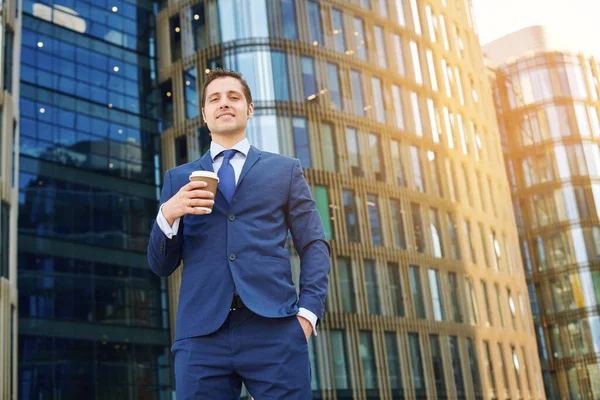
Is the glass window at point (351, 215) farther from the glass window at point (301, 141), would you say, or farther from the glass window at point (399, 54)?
the glass window at point (399, 54)

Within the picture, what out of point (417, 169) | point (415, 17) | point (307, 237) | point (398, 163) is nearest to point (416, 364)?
point (398, 163)

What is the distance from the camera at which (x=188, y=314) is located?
350 cm

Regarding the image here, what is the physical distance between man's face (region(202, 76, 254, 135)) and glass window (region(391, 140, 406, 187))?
3335 cm

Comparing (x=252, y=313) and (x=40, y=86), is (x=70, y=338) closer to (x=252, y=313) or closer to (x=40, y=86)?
(x=40, y=86)

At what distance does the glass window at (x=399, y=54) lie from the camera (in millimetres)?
39566

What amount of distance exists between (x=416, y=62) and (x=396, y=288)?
1277 cm

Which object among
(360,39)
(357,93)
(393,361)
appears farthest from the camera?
(360,39)

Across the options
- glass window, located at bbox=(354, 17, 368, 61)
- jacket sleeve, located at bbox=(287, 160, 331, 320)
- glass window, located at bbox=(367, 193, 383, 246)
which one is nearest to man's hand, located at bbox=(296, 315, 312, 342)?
jacket sleeve, located at bbox=(287, 160, 331, 320)

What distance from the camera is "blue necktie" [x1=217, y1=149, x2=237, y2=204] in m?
3.71

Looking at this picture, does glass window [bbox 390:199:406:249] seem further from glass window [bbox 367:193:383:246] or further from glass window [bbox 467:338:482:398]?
glass window [bbox 467:338:482:398]

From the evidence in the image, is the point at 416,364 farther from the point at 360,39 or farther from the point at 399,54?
the point at 399,54

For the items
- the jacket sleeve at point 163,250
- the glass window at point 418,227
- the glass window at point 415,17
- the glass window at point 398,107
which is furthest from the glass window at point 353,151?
the jacket sleeve at point 163,250

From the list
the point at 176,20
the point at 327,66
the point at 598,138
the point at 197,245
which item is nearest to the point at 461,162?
the point at 327,66

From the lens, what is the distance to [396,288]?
114 feet
